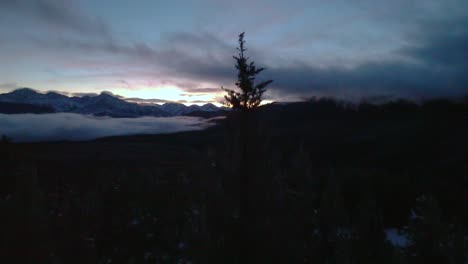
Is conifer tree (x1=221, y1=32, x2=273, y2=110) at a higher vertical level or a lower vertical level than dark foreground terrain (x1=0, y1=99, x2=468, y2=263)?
higher

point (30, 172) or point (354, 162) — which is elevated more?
point (30, 172)

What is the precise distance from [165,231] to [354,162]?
97.0 meters

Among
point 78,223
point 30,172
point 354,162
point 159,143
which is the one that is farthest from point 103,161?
point 30,172

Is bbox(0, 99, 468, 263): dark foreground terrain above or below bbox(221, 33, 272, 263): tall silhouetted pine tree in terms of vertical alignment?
below

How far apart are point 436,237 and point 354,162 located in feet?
346

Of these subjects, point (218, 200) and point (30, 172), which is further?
point (30, 172)

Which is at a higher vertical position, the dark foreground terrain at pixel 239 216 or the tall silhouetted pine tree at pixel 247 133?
the tall silhouetted pine tree at pixel 247 133

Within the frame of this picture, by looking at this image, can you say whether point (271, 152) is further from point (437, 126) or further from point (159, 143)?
point (159, 143)

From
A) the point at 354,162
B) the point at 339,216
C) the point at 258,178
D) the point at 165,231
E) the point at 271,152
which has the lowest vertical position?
the point at 354,162

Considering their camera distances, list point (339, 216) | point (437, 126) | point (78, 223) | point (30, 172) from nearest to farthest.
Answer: point (30, 172)
point (78, 223)
point (339, 216)
point (437, 126)

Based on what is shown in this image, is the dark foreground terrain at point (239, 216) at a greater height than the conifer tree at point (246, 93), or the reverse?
the conifer tree at point (246, 93)

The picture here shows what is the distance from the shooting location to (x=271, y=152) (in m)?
10.7

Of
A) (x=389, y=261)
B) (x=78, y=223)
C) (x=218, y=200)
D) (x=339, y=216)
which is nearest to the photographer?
(x=218, y=200)

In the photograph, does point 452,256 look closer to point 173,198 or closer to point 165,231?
point 165,231
